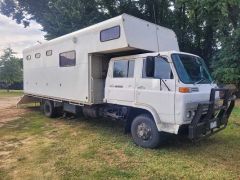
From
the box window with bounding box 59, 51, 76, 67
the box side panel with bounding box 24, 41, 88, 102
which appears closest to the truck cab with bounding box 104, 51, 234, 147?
the box side panel with bounding box 24, 41, 88, 102

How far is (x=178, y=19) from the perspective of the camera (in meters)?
26.8

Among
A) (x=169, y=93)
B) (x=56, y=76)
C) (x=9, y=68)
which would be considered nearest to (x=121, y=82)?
(x=169, y=93)

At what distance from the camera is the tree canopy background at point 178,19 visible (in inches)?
744

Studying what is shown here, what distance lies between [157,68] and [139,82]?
0.68m

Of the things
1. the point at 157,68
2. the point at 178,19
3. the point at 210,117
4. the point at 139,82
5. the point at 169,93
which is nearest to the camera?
the point at 169,93

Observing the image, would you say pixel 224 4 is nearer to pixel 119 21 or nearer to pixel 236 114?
pixel 236 114

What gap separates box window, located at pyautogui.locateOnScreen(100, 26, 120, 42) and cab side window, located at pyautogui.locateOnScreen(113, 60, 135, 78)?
2.44 feet

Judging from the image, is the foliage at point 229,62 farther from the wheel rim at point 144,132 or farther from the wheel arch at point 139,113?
the wheel rim at point 144,132

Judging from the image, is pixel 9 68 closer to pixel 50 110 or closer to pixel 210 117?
pixel 50 110

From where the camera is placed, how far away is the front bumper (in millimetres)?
6277

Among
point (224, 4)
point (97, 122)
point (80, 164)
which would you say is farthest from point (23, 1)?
point (80, 164)

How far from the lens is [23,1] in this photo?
2866cm

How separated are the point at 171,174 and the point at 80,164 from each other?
2.02 meters

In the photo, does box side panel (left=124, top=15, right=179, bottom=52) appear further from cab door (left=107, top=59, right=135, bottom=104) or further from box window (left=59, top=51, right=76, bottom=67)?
box window (left=59, top=51, right=76, bottom=67)
